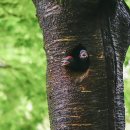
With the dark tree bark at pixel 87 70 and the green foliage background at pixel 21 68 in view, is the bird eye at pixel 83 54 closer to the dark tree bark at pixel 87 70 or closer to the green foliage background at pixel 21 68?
the dark tree bark at pixel 87 70

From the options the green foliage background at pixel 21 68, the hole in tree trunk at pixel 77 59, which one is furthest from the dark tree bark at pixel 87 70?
the green foliage background at pixel 21 68

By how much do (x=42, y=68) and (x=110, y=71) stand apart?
3.32m

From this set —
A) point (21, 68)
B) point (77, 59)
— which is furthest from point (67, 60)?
point (21, 68)

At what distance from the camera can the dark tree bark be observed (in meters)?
1.51

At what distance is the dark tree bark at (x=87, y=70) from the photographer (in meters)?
1.51

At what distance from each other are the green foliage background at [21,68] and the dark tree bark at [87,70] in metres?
3.02

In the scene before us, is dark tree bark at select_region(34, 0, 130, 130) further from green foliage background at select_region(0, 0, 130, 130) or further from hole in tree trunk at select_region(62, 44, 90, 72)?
green foliage background at select_region(0, 0, 130, 130)

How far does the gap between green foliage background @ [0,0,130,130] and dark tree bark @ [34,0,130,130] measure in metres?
3.02

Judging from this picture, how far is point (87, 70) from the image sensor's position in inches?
60.7

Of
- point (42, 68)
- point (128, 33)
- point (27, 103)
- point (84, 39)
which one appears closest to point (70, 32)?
point (84, 39)

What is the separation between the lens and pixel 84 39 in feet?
5.03

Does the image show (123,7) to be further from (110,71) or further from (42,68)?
(42,68)

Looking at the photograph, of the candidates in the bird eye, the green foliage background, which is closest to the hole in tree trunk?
the bird eye

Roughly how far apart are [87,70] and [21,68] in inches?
146
